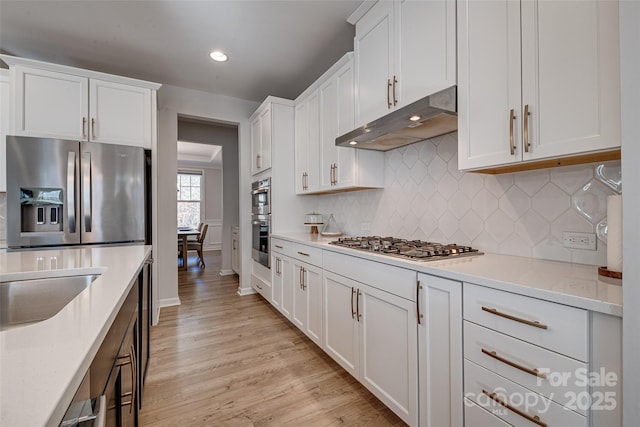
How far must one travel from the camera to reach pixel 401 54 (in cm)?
172

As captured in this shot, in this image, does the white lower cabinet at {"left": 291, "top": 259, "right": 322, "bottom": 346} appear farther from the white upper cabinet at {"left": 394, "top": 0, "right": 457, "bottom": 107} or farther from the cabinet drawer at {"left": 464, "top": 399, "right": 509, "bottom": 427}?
the white upper cabinet at {"left": 394, "top": 0, "right": 457, "bottom": 107}

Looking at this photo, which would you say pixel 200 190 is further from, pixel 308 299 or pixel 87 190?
pixel 308 299

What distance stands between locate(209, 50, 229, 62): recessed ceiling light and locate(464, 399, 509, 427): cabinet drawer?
3237 millimetres

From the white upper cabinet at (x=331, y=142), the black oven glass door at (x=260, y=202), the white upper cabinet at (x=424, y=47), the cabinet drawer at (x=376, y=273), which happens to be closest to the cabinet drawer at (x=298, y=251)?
the cabinet drawer at (x=376, y=273)

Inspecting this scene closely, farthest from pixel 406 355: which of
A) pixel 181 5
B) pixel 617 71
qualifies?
pixel 181 5

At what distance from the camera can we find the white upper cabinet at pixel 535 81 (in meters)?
0.95

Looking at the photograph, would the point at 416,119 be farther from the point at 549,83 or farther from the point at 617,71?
the point at 617,71

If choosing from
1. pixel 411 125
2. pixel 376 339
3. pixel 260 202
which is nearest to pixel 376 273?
pixel 376 339

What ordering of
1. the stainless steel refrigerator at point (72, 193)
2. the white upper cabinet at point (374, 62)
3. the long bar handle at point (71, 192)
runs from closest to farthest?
the white upper cabinet at point (374, 62) → the stainless steel refrigerator at point (72, 193) → the long bar handle at point (71, 192)

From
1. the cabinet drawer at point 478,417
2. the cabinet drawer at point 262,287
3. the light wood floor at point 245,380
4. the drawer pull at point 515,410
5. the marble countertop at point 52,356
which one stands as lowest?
the light wood floor at point 245,380

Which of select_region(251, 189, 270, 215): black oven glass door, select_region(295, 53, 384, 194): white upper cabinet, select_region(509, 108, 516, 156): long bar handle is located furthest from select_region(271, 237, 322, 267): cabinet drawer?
select_region(509, 108, 516, 156): long bar handle

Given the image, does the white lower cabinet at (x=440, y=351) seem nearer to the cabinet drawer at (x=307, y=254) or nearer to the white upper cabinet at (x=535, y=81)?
the white upper cabinet at (x=535, y=81)

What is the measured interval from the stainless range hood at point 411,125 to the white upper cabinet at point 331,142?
0.18m

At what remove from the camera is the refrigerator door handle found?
7.97 feet
